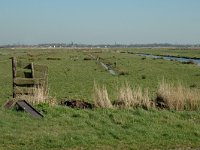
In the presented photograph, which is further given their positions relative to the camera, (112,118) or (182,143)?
(112,118)

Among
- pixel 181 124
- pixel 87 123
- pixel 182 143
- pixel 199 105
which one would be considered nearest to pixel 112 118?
pixel 87 123

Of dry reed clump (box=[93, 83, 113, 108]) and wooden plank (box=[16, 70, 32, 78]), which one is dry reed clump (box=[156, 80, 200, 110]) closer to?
dry reed clump (box=[93, 83, 113, 108])

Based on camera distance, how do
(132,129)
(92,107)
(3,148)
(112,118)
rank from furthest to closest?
(92,107)
(112,118)
(132,129)
(3,148)

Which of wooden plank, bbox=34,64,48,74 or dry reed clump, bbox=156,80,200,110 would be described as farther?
wooden plank, bbox=34,64,48,74

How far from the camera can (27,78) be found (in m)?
16.2

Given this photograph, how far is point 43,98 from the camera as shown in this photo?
49.6ft

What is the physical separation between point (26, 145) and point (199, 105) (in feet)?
24.2

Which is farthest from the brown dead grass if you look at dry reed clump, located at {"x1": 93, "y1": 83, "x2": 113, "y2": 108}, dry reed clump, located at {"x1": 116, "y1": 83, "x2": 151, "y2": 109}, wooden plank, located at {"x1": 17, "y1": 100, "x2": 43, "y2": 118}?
dry reed clump, located at {"x1": 116, "y1": 83, "x2": 151, "y2": 109}

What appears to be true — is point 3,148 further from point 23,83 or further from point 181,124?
point 23,83

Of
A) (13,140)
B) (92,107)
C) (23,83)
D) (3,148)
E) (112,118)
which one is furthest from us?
(23,83)

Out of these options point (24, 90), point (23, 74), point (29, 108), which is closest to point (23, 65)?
point (23, 74)

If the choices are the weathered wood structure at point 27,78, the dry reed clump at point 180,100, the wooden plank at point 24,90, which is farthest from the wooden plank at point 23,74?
the dry reed clump at point 180,100

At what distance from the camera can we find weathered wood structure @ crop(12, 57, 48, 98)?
1595 cm

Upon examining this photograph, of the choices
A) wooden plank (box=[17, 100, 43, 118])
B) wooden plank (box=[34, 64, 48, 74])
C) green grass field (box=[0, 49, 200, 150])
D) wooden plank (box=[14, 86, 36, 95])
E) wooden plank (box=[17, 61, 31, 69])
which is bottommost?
green grass field (box=[0, 49, 200, 150])
